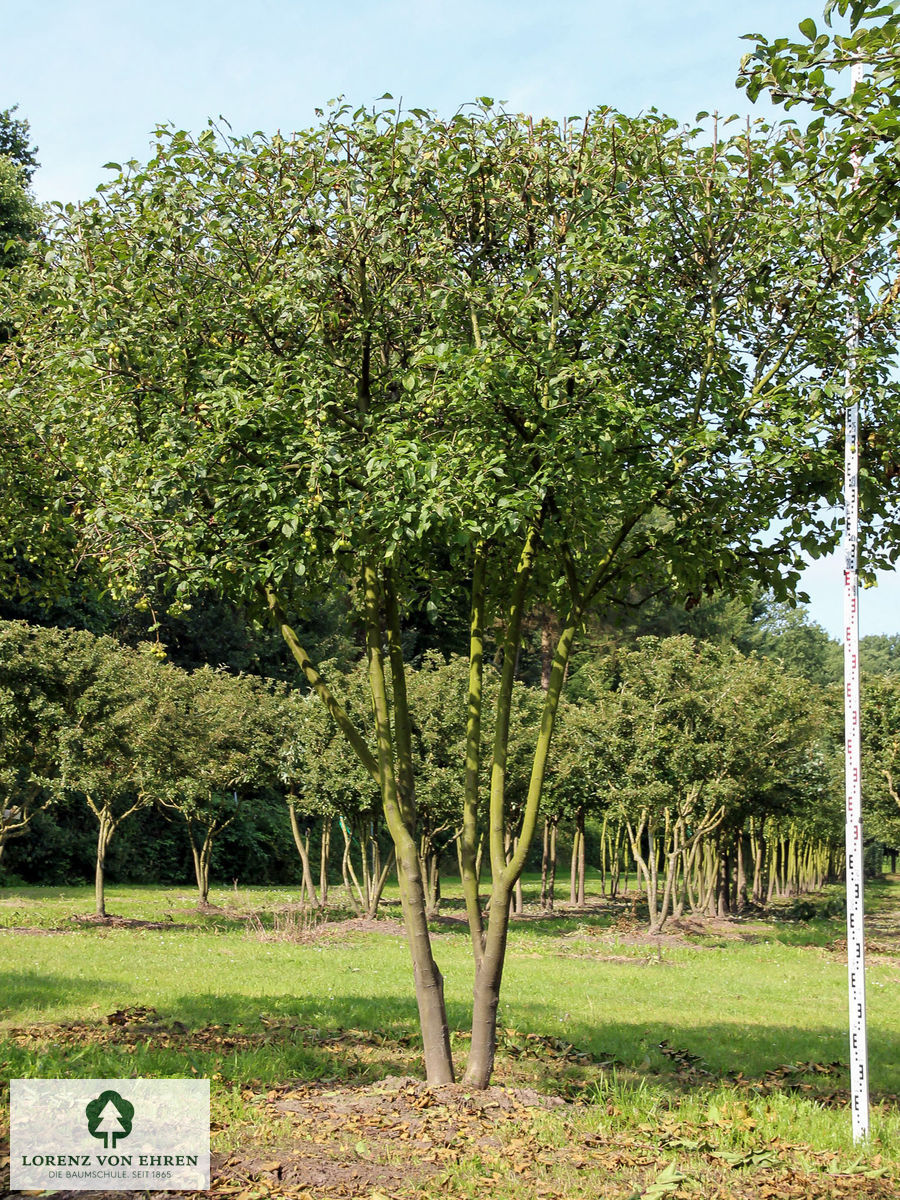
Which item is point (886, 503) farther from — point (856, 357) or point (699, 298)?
point (699, 298)

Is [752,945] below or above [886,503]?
below

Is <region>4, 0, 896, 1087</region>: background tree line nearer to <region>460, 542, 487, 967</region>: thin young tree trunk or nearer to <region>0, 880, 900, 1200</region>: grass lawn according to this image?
<region>460, 542, 487, 967</region>: thin young tree trunk

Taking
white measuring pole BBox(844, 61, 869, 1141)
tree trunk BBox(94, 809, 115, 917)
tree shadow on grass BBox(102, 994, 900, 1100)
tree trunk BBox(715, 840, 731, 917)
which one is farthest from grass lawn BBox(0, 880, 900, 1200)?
tree trunk BBox(715, 840, 731, 917)

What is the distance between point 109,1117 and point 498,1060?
298 centimetres

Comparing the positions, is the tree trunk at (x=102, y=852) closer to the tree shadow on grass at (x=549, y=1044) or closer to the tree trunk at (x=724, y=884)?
the tree shadow on grass at (x=549, y=1044)

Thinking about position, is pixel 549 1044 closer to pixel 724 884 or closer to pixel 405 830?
pixel 405 830

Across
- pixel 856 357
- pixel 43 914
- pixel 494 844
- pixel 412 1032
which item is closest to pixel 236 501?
pixel 494 844

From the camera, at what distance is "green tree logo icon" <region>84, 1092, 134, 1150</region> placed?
16.3ft

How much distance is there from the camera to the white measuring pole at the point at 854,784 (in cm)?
A: 513

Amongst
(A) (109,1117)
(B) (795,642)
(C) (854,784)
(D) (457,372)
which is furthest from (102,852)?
(B) (795,642)

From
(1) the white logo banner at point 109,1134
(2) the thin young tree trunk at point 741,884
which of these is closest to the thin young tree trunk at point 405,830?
(1) the white logo banner at point 109,1134

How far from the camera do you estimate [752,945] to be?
19188mm

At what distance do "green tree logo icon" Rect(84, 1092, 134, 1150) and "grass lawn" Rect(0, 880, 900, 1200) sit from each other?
448 mm

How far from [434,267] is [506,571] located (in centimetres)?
206
